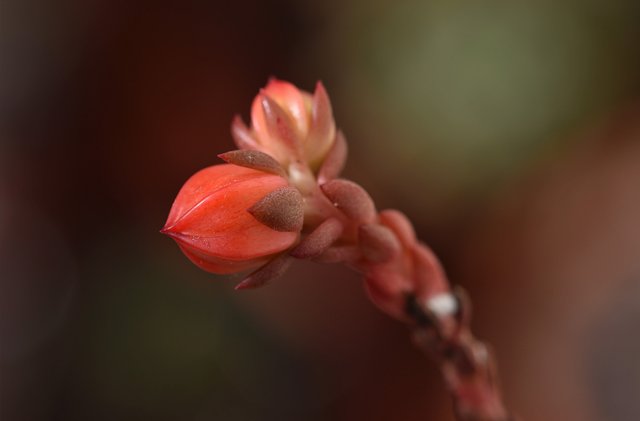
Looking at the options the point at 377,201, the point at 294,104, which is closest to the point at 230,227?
the point at 294,104

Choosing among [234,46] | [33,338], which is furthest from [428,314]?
[234,46]

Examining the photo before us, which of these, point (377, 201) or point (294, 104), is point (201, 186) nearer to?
point (294, 104)

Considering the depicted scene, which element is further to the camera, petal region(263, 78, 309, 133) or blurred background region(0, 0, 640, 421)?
blurred background region(0, 0, 640, 421)

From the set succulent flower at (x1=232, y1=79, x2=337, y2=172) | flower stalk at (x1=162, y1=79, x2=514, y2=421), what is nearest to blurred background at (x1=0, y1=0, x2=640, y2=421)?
flower stalk at (x1=162, y1=79, x2=514, y2=421)

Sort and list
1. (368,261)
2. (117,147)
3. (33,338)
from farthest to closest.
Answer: (117,147) → (33,338) → (368,261)

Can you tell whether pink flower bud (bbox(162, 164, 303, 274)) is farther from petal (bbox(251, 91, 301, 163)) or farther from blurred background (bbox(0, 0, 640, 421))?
blurred background (bbox(0, 0, 640, 421))

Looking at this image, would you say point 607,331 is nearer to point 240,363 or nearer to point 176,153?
point 240,363
